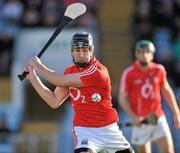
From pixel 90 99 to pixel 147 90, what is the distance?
257cm

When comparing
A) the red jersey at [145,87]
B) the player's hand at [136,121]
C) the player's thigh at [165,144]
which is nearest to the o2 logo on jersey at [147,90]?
Result: the red jersey at [145,87]

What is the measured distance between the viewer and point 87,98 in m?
8.26

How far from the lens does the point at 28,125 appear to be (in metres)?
15.0

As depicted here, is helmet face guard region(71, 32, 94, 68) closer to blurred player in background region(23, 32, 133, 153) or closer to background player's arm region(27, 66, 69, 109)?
blurred player in background region(23, 32, 133, 153)

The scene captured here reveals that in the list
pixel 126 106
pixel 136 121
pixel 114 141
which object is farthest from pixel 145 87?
pixel 114 141

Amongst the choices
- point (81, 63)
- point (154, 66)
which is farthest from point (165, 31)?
point (81, 63)

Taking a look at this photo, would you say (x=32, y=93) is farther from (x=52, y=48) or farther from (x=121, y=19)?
(x=121, y=19)

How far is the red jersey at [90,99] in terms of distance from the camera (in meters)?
8.24

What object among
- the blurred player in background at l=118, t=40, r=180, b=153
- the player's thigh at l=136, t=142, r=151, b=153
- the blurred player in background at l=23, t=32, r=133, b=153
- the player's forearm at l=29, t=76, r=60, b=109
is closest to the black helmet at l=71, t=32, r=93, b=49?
the blurred player in background at l=23, t=32, r=133, b=153

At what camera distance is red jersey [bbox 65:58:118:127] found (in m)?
8.24

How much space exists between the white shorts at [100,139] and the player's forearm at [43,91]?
0.35 m

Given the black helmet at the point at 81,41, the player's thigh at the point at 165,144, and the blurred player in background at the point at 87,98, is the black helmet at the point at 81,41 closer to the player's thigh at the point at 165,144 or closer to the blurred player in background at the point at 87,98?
the blurred player in background at the point at 87,98

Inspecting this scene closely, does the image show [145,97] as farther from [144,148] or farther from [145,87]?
[144,148]

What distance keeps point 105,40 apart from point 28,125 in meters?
2.58
